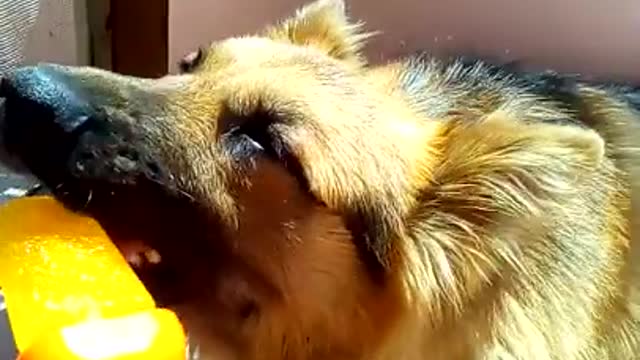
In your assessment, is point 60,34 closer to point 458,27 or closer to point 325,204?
point 458,27

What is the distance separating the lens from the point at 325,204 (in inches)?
47.1

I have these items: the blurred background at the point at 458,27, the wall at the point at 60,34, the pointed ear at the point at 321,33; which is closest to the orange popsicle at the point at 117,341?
the pointed ear at the point at 321,33

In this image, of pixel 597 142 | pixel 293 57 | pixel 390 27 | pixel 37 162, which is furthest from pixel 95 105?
pixel 390 27

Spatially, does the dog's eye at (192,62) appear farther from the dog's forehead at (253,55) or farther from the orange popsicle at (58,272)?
the orange popsicle at (58,272)

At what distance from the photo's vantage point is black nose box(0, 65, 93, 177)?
3.81 ft

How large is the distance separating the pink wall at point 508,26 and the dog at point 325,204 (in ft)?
1.62

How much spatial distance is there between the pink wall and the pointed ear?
30cm

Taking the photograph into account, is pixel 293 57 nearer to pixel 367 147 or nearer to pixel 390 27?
pixel 367 147

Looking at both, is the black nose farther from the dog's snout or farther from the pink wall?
the pink wall

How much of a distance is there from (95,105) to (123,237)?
136 millimetres

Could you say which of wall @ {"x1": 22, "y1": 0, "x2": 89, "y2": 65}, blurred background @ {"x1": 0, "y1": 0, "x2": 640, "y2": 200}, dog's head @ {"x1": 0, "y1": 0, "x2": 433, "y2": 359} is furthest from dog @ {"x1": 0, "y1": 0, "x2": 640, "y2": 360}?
wall @ {"x1": 22, "y1": 0, "x2": 89, "y2": 65}

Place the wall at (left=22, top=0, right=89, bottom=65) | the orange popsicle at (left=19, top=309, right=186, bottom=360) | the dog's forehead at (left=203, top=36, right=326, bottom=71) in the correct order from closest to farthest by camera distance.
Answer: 1. the orange popsicle at (left=19, top=309, right=186, bottom=360)
2. the dog's forehead at (left=203, top=36, right=326, bottom=71)
3. the wall at (left=22, top=0, right=89, bottom=65)

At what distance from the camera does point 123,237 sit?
1222 mm

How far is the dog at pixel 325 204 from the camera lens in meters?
1.17
